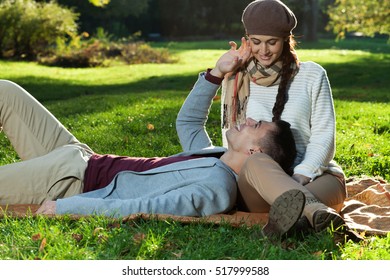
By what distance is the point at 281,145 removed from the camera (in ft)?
14.6

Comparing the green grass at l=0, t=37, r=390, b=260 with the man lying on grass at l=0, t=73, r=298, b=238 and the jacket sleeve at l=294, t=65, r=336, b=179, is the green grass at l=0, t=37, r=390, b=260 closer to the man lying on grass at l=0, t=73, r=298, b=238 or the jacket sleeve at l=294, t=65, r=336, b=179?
the man lying on grass at l=0, t=73, r=298, b=238

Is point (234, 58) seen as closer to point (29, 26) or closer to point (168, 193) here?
point (168, 193)

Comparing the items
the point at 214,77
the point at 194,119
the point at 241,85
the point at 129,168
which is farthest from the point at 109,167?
the point at 241,85

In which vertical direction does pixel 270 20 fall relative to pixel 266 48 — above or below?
above

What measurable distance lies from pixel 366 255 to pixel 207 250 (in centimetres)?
87

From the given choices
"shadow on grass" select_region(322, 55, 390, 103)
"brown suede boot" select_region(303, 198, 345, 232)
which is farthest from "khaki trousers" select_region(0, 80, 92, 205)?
"shadow on grass" select_region(322, 55, 390, 103)

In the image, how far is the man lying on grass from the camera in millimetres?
4340

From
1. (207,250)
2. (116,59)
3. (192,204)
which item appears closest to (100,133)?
(192,204)

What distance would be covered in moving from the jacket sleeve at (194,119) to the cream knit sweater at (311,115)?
457 mm

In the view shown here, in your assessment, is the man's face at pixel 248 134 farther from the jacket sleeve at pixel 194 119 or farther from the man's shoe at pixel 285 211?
the man's shoe at pixel 285 211

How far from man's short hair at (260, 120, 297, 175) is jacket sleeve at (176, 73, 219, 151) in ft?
2.40

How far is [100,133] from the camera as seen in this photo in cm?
810

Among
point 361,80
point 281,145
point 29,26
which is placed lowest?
point 361,80

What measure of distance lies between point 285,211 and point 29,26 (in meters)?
19.4
